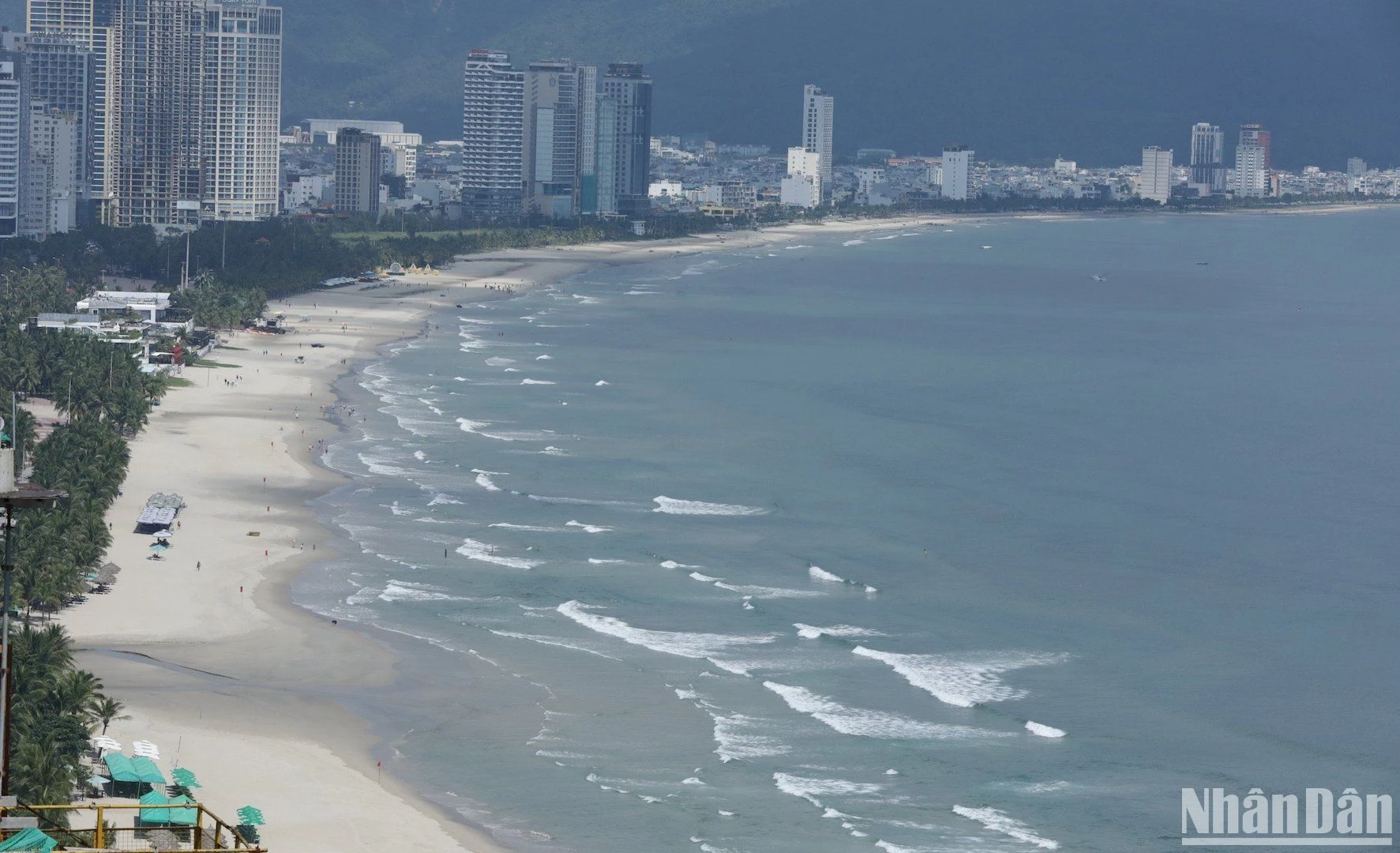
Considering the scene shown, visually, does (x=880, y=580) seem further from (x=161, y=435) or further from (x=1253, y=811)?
(x=161, y=435)

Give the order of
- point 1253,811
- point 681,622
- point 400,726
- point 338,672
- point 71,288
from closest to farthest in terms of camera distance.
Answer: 1. point 1253,811
2. point 400,726
3. point 338,672
4. point 681,622
5. point 71,288

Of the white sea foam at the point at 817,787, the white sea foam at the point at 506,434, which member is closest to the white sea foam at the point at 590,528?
the white sea foam at the point at 506,434

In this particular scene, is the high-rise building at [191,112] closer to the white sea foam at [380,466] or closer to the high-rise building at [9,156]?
the high-rise building at [9,156]

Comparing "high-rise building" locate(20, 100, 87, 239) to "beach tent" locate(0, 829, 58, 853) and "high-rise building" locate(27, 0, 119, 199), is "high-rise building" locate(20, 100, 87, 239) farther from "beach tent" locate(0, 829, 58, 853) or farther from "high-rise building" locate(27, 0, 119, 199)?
"beach tent" locate(0, 829, 58, 853)

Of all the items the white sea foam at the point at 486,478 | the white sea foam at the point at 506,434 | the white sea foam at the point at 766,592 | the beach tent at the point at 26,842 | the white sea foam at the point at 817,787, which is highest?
the beach tent at the point at 26,842

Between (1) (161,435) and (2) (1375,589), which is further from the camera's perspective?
(1) (161,435)

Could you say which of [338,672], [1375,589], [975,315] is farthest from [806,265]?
[338,672]
